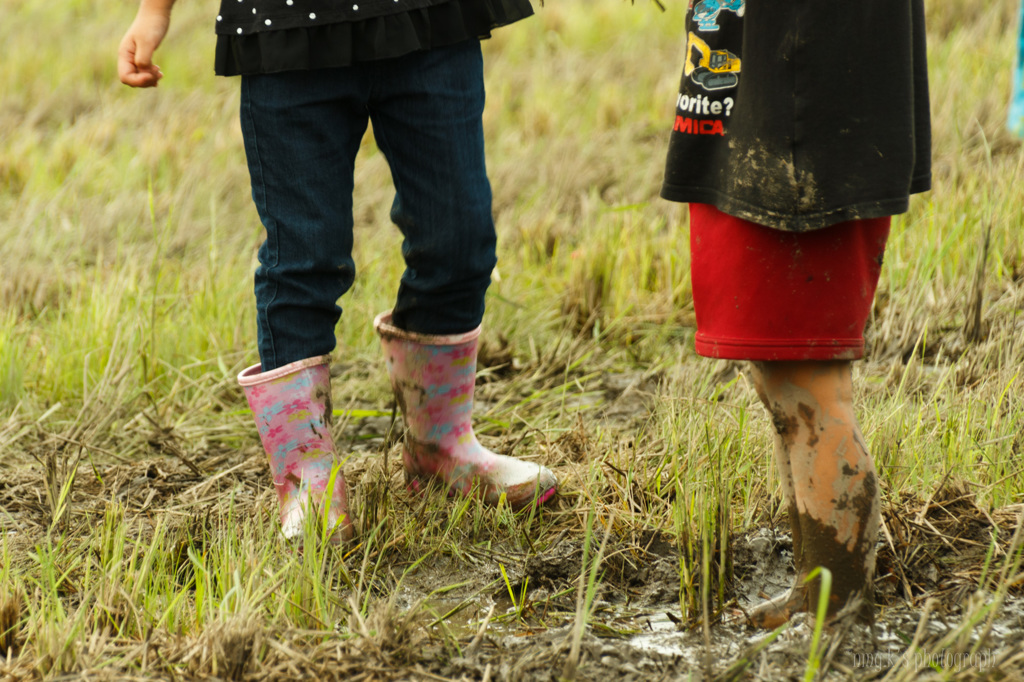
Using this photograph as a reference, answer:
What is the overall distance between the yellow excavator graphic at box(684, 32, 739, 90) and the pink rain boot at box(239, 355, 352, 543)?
0.87 meters

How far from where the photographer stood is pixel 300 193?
65.9 inches

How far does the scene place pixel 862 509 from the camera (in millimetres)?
1275

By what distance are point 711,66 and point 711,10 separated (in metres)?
0.07

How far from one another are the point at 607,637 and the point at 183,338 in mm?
1611

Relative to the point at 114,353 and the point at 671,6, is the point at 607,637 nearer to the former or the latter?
the point at 114,353

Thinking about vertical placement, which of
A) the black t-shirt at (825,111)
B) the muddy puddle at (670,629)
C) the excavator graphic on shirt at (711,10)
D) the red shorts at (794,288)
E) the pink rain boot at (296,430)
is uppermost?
the excavator graphic on shirt at (711,10)

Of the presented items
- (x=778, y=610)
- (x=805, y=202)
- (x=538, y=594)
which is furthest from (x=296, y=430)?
(x=805, y=202)

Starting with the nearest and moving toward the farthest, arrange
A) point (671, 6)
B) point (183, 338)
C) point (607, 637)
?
point (607, 637) → point (183, 338) → point (671, 6)

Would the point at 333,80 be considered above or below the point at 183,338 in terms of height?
above

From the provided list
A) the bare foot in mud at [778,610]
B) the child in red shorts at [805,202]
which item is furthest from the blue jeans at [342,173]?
the bare foot in mud at [778,610]

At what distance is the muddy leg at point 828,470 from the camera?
4.14 ft

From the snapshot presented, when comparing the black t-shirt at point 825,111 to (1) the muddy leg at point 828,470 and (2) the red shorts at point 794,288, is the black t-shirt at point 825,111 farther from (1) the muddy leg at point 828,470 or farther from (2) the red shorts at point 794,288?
(1) the muddy leg at point 828,470

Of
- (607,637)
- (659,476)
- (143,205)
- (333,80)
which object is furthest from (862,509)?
(143,205)

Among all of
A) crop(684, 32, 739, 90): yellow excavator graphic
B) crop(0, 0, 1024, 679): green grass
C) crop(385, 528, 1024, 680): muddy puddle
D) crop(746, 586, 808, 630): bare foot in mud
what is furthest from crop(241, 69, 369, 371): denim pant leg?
crop(746, 586, 808, 630): bare foot in mud
